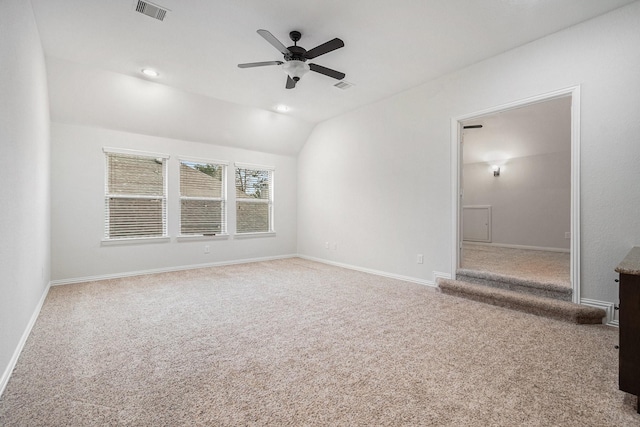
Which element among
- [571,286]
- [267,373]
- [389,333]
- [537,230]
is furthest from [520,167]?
[267,373]

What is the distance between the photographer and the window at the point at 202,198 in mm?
5387

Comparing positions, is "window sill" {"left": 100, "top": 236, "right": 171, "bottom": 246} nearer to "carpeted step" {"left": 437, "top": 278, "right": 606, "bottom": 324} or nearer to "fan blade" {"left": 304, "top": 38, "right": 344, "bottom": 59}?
"fan blade" {"left": 304, "top": 38, "right": 344, "bottom": 59}

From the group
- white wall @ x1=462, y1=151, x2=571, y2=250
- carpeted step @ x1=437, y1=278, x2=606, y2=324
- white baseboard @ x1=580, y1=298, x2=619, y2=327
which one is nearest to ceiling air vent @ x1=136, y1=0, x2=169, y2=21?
carpeted step @ x1=437, y1=278, x2=606, y2=324

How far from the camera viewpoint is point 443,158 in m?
4.05

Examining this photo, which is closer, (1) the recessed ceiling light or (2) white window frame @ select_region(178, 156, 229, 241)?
(1) the recessed ceiling light

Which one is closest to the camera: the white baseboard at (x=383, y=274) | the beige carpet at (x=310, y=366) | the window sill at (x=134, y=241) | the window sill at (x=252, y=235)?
the beige carpet at (x=310, y=366)

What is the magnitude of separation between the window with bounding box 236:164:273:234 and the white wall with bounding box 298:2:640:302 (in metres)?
0.75

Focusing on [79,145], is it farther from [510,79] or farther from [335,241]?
[510,79]

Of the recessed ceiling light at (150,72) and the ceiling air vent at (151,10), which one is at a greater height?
the recessed ceiling light at (150,72)

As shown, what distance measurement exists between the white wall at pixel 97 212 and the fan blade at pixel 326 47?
131 inches

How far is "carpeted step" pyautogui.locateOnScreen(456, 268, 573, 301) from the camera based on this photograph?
3.07m

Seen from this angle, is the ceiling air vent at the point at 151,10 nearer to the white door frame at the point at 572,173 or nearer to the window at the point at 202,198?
the window at the point at 202,198

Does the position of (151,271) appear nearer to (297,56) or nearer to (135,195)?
Answer: (135,195)

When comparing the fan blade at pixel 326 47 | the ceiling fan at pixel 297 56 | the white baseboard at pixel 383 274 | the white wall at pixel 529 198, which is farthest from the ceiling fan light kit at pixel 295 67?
the white wall at pixel 529 198
